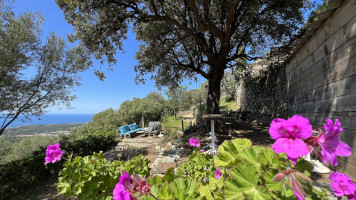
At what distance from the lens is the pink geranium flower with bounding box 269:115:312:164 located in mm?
620

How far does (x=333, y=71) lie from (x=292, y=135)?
374 cm

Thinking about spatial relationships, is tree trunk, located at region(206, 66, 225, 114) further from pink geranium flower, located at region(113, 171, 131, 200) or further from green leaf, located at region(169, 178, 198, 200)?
pink geranium flower, located at region(113, 171, 131, 200)

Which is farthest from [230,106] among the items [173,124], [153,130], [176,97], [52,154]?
[52,154]

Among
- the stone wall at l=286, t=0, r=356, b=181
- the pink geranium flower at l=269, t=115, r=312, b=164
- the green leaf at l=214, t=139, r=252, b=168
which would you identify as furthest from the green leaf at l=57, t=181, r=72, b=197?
the stone wall at l=286, t=0, r=356, b=181

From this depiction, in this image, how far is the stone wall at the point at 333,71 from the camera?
267 centimetres

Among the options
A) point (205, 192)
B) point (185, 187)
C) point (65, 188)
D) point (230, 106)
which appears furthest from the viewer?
point (230, 106)

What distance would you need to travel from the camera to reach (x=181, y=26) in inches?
258

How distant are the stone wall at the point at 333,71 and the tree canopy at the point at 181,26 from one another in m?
2.79

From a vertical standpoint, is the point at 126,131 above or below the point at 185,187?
below

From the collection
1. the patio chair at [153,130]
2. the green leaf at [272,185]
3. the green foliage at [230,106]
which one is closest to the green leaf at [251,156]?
the green leaf at [272,185]

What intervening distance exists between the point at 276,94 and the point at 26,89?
13.6 meters

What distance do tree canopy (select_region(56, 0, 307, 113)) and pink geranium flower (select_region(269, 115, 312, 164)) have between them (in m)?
5.79

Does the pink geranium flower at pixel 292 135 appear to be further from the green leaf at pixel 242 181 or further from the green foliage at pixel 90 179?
the green foliage at pixel 90 179

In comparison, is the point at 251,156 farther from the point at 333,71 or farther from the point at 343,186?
the point at 333,71
